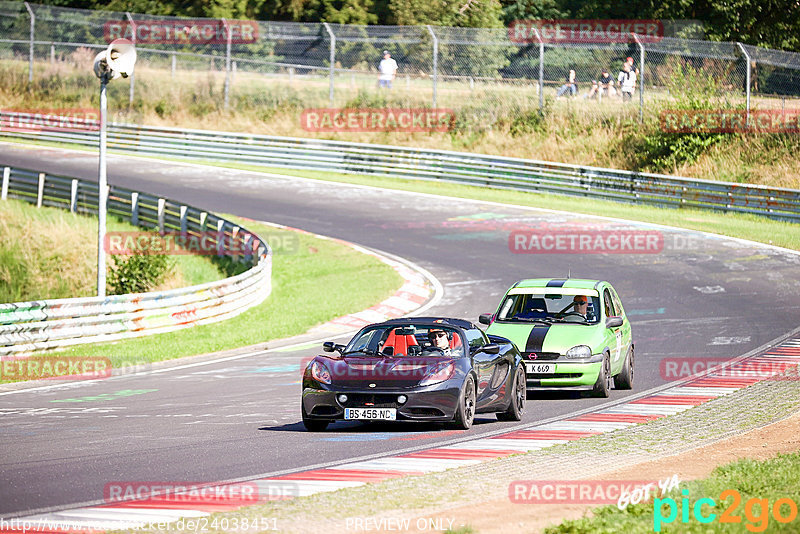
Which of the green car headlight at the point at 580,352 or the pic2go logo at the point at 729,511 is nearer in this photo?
the pic2go logo at the point at 729,511

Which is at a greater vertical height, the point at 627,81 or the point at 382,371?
the point at 627,81

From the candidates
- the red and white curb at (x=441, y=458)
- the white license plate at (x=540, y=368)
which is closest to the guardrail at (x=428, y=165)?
the red and white curb at (x=441, y=458)

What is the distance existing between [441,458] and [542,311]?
18.4 feet

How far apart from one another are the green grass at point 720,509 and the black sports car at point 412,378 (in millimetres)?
3152

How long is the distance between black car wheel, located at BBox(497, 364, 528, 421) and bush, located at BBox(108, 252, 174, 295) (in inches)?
537

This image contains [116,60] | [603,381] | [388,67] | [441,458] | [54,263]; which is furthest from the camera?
[388,67]

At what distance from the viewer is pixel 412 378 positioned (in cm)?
1130

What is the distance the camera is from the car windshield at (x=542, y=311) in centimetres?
1488

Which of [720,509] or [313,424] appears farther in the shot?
[313,424]

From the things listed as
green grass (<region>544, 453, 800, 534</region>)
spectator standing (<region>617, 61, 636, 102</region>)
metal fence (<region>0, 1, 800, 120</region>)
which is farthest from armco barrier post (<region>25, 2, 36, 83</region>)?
green grass (<region>544, 453, 800, 534</region>)

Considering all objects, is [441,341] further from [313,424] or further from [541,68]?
[541,68]

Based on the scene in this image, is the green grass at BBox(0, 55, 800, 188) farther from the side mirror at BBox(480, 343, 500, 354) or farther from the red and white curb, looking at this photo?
the side mirror at BBox(480, 343, 500, 354)

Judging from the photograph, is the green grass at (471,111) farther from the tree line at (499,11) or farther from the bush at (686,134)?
the tree line at (499,11)

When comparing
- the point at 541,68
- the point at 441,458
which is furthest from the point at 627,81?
the point at 441,458
